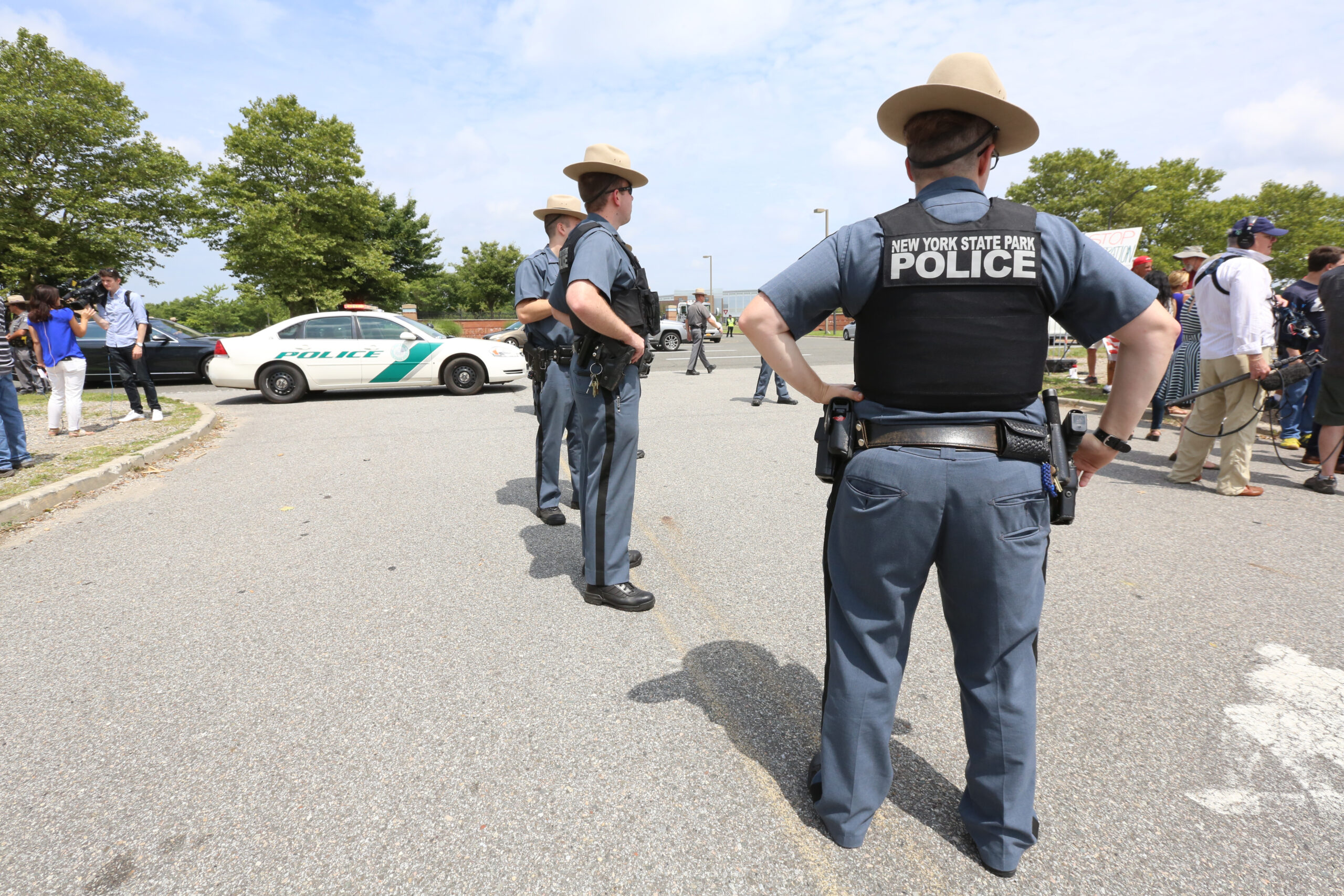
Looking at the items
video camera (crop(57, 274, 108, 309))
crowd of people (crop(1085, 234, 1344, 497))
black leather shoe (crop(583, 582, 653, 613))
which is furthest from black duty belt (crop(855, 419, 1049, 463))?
video camera (crop(57, 274, 108, 309))

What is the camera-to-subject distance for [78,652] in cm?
311

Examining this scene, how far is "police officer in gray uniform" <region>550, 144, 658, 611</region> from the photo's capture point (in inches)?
130

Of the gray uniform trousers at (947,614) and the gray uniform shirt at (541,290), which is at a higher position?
the gray uniform shirt at (541,290)

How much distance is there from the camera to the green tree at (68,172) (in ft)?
82.9

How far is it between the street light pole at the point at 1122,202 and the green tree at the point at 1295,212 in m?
3.40

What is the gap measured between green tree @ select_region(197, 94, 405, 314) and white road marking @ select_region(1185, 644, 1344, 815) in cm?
3715

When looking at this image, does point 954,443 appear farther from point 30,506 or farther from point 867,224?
point 30,506

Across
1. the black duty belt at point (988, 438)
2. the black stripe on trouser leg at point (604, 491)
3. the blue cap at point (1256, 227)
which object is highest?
the blue cap at point (1256, 227)

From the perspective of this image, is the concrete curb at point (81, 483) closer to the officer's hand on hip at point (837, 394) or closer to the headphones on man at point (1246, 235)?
the officer's hand on hip at point (837, 394)

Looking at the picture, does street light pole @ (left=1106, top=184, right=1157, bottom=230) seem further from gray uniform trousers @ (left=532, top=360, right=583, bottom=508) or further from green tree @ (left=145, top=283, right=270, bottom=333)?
green tree @ (left=145, top=283, right=270, bottom=333)

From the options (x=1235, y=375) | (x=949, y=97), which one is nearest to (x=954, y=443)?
(x=949, y=97)

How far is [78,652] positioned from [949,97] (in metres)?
4.07

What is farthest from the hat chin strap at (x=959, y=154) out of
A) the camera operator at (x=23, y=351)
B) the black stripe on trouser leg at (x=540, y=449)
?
the camera operator at (x=23, y=351)

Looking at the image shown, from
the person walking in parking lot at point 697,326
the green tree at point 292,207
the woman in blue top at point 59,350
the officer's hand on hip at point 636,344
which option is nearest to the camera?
the officer's hand on hip at point 636,344
